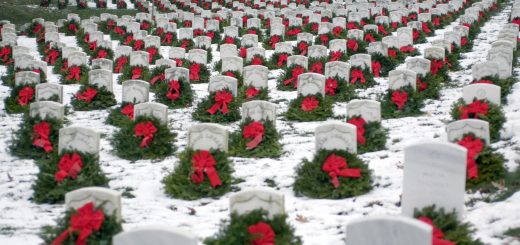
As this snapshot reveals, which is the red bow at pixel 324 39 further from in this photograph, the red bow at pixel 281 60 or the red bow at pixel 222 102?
the red bow at pixel 222 102

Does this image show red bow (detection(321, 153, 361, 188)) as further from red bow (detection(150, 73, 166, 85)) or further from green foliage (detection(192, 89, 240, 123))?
red bow (detection(150, 73, 166, 85))

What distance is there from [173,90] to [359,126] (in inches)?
171

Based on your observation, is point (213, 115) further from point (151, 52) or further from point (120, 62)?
point (151, 52)

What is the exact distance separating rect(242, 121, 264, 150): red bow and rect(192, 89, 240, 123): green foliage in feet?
5.13

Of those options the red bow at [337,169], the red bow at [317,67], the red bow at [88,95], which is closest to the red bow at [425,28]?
the red bow at [317,67]

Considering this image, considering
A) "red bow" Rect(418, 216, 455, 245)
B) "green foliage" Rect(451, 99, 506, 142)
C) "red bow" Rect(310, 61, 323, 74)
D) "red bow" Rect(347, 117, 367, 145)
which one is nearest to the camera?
"red bow" Rect(418, 216, 455, 245)

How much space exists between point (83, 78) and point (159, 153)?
5.27 meters

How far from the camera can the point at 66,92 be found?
13312mm

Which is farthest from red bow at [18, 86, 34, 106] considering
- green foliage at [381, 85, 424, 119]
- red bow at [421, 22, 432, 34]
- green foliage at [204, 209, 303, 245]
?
red bow at [421, 22, 432, 34]

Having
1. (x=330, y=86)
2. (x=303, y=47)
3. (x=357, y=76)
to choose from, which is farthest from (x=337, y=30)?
(x=330, y=86)

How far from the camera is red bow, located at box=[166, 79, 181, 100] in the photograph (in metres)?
11.9

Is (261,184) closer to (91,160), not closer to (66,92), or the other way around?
(91,160)

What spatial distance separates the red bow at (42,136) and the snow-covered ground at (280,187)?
338mm

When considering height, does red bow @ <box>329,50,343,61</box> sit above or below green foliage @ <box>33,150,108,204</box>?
above
